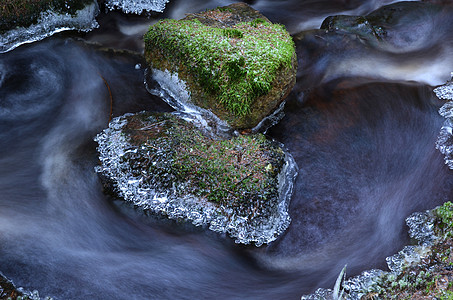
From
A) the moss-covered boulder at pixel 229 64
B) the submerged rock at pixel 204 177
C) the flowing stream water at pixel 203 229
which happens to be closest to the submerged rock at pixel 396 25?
the flowing stream water at pixel 203 229

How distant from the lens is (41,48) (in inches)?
252

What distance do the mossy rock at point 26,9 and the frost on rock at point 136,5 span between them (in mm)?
703

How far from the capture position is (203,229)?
Answer: 4.53m

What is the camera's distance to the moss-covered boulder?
5.02 m

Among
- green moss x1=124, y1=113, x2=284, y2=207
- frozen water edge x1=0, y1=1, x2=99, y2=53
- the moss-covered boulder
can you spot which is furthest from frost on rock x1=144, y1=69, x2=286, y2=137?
frozen water edge x1=0, y1=1, x2=99, y2=53

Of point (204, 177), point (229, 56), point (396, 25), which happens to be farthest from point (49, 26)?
point (396, 25)

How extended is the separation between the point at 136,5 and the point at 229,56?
3152 mm

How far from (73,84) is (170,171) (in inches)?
98.9

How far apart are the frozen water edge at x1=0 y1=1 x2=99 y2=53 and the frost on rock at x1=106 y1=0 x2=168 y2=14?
354 mm

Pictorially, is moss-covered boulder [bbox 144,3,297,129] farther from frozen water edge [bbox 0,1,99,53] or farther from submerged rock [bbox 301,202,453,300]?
submerged rock [bbox 301,202,453,300]

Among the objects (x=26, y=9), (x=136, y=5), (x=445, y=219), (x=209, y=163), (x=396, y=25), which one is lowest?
(x=445, y=219)

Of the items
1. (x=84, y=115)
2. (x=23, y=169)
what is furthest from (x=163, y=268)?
(x=84, y=115)

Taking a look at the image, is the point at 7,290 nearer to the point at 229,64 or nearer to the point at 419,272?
the point at 229,64

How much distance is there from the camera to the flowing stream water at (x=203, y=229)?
407 centimetres
